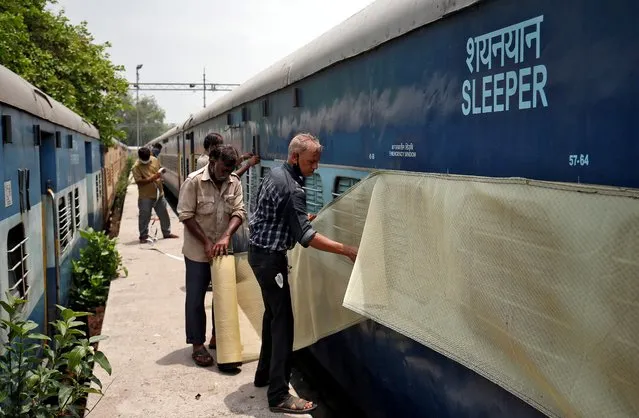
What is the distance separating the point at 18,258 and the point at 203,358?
1.48m

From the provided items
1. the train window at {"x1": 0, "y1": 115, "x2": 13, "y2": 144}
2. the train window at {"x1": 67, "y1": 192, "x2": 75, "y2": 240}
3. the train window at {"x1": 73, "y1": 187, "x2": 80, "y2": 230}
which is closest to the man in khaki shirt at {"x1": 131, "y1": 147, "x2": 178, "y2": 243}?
Answer: the train window at {"x1": 73, "y1": 187, "x2": 80, "y2": 230}

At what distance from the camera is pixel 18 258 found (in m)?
4.37

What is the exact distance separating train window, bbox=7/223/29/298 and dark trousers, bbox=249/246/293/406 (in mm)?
1539

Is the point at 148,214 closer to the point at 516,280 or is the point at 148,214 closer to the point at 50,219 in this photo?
the point at 50,219

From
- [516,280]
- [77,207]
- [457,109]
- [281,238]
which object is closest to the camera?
[516,280]

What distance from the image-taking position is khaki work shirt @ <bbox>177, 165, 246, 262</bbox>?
185 inches

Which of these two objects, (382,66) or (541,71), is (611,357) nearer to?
(541,71)

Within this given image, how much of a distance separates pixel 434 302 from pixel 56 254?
432 centimetres

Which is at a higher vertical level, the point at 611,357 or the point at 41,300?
the point at 611,357

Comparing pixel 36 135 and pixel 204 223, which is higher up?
pixel 36 135

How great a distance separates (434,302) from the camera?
9.01 feet

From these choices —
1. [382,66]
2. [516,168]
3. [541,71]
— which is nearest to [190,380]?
[382,66]

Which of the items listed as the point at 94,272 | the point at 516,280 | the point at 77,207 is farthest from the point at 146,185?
the point at 516,280

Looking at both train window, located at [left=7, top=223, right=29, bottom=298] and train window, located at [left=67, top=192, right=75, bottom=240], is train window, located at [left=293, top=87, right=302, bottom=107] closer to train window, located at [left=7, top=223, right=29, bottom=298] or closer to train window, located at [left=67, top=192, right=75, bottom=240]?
train window, located at [left=7, top=223, right=29, bottom=298]
